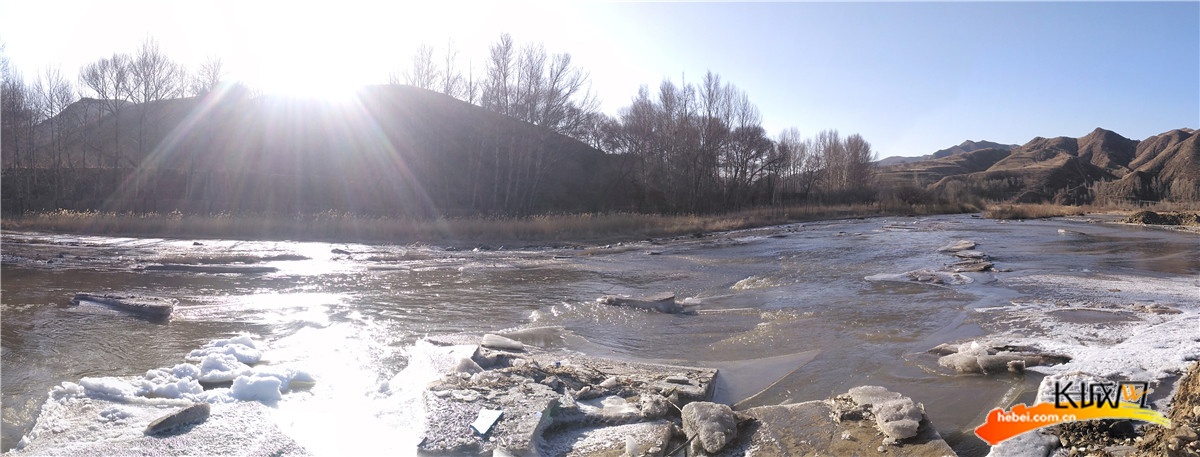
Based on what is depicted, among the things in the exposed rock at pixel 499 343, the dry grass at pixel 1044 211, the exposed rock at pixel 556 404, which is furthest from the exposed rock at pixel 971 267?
the dry grass at pixel 1044 211

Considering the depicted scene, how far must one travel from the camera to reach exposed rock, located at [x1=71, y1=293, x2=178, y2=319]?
6656 millimetres

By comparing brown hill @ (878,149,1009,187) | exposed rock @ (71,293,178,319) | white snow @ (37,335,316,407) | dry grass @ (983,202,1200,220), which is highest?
brown hill @ (878,149,1009,187)

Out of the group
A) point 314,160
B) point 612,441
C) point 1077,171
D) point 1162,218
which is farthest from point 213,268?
point 1077,171

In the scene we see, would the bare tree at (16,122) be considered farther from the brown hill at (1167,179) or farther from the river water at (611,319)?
the brown hill at (1167,179)

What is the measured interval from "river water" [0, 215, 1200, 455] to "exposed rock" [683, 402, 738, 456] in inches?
38.3

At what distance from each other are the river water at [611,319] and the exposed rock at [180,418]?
404 mm

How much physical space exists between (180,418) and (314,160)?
34906mm

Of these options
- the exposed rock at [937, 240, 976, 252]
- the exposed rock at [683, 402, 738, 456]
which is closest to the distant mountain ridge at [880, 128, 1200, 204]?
the exposed rock at [937, 240, 976, 252]

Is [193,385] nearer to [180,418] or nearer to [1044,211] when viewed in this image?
[180,418]

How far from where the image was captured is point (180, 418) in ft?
10.9

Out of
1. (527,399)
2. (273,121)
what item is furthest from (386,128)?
(527,399)

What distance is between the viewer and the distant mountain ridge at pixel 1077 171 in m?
61.1

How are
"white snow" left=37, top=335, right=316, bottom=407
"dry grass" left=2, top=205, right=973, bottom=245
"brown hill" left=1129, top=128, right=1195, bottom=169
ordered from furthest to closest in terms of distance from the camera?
"brown hill" left=1129, top=128, right=1195, bottom=169 → "dry grass" left=2, top=205, right=973, bottom=245 → "white snow" left=37, top=335, right=316, bottom=407

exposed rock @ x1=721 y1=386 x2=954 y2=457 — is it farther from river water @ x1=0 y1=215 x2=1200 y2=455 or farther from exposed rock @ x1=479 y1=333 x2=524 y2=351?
exposed rock @ x1=479 y1=333 x2=524 y2=351
